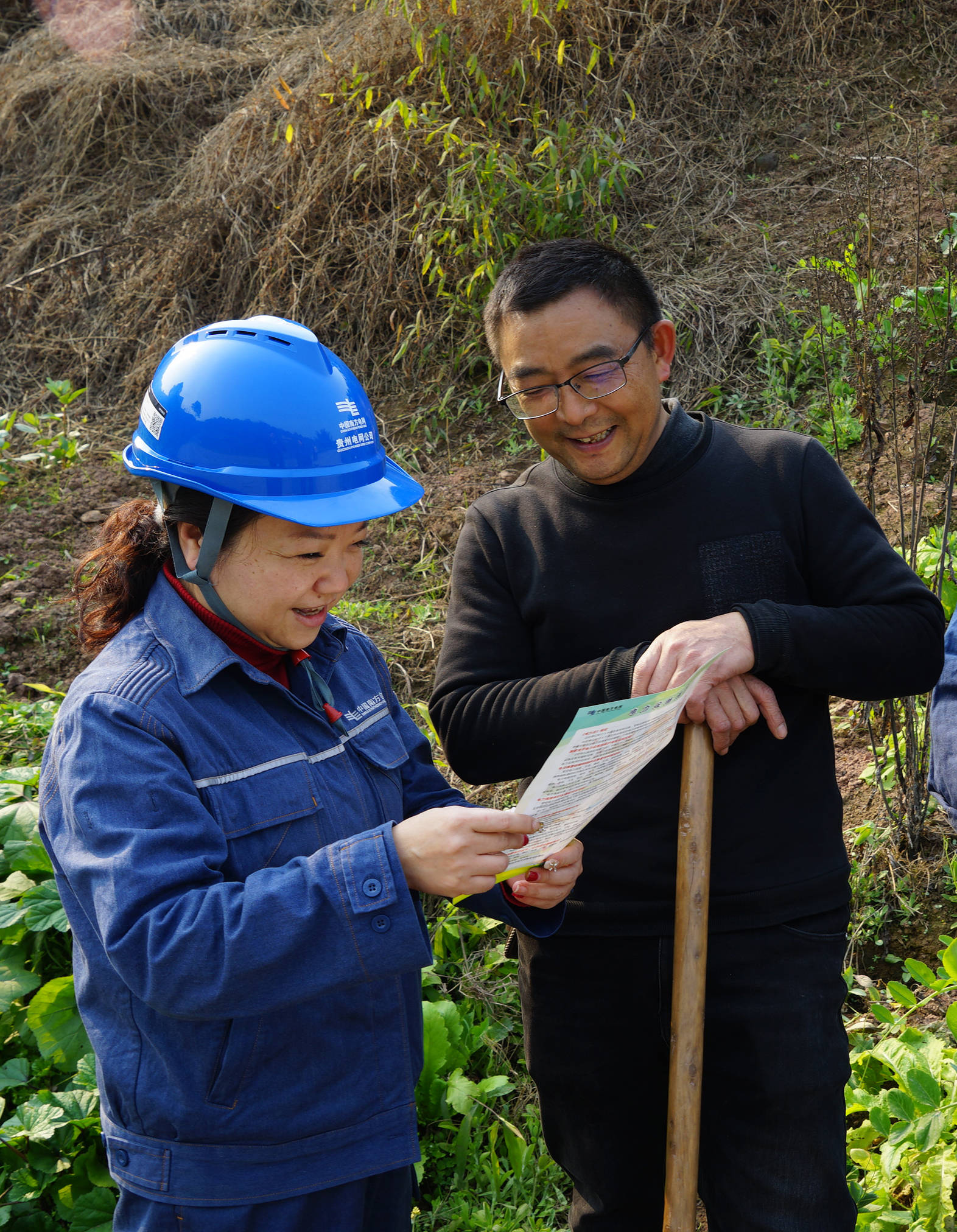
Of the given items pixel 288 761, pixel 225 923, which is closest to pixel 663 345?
pixel 288 761

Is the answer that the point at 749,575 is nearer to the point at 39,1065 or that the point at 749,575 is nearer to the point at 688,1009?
the point at 688,1009

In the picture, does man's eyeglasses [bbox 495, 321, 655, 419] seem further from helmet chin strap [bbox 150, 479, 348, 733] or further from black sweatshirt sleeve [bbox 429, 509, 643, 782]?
helmet chin strap [bbox 150, 479, 348, 733]

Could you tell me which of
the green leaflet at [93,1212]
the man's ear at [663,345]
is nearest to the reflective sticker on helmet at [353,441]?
the man's ear at [663,345]

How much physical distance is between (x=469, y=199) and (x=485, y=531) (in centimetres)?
402

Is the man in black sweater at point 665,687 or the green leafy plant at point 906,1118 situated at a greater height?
the man in black sweater at point 665,687

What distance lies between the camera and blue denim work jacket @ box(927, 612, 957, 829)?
1768 millimetres

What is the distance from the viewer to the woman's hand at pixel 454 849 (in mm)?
1413

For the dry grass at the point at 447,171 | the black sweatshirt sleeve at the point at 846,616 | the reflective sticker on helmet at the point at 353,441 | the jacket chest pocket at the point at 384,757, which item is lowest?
the jacket chest pocket at the point at 384,757

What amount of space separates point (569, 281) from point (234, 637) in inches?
37.5

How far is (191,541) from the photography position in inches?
62.2

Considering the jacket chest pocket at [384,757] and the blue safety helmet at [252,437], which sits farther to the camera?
the jacket chest pocket at [384,757]

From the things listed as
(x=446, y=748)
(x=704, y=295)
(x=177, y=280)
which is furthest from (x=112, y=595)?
(x=177, y=280)

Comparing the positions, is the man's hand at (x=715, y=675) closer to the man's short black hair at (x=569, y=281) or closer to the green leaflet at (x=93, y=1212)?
the man's short black hair at (x=569, y=281)

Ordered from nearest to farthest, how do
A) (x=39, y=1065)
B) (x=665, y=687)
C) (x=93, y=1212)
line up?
(x=665, y=687) < (x=93, y=1212) < (x=39, y=1065)
